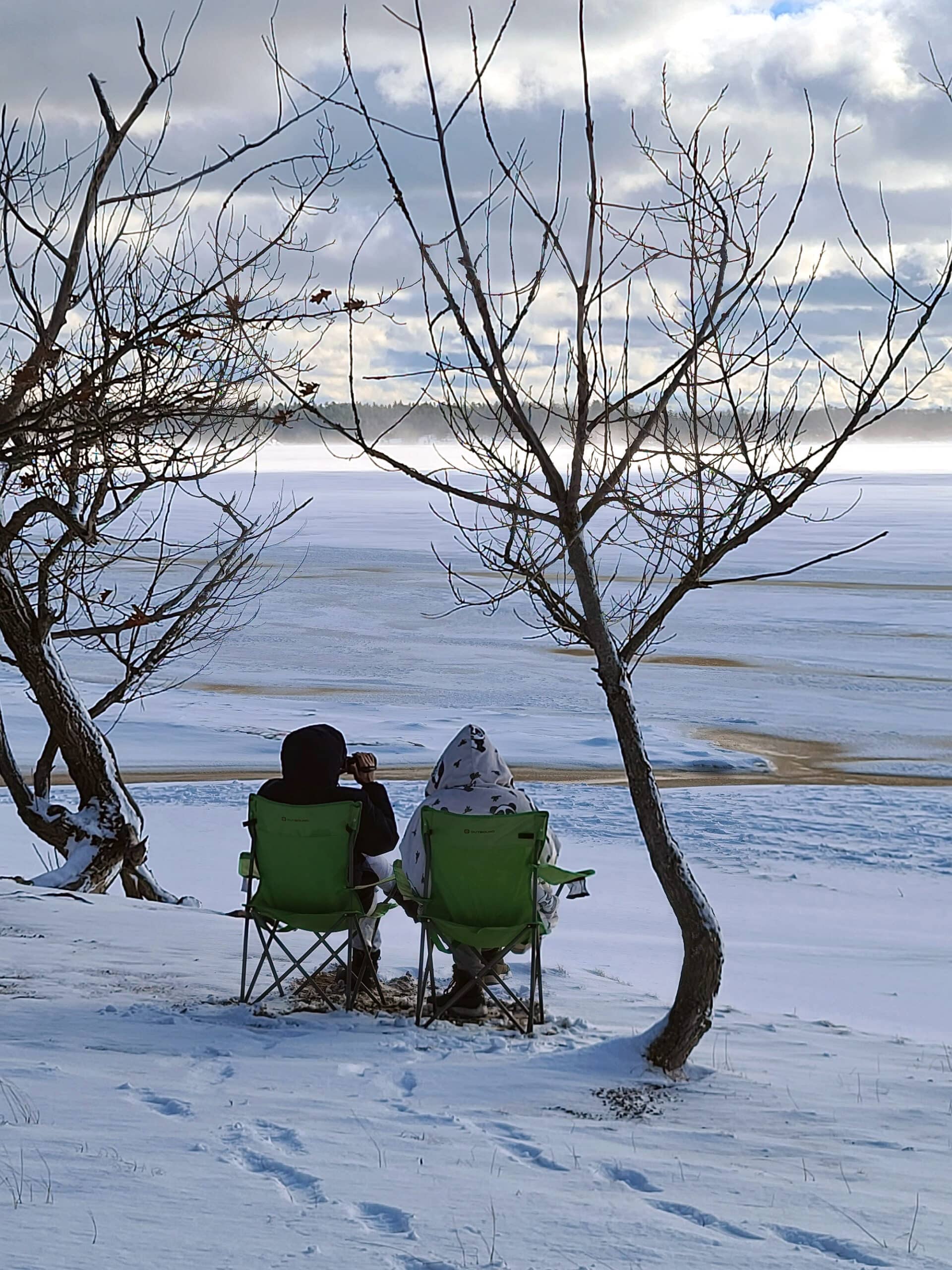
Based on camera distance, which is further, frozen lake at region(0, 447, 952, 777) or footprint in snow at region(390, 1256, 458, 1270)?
frozen lake at region(0, 447, 952, 777)

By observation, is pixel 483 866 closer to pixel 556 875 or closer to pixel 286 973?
pixel 556 875

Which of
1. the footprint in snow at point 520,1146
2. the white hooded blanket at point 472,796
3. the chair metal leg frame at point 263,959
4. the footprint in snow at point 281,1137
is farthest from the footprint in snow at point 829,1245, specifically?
the chair metal leg frame at point 263,959

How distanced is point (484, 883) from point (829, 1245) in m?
1.99

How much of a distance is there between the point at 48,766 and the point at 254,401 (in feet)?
10.6

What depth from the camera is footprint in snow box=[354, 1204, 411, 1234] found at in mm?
2805

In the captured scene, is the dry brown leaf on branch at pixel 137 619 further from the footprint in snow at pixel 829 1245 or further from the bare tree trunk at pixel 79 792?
the footprint in snow at pixel 829 1245

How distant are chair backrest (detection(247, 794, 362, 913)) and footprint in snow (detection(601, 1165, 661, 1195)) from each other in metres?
1.74

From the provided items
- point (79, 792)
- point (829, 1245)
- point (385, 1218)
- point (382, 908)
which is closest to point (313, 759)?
point (382, 908)

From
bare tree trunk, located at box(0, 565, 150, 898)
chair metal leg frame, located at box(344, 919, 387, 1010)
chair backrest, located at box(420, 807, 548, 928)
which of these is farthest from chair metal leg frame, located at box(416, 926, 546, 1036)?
bare tree trunk, located at box(0, 565, 150, 898)

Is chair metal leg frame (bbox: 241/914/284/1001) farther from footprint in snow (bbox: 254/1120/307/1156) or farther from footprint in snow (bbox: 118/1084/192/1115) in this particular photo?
footprint in snow (bbox: 254/1120/307/1156)

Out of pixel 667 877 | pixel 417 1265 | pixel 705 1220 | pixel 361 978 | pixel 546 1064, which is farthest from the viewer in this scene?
pixel 361 978

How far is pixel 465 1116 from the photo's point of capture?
371cm

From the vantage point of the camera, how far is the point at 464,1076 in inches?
161

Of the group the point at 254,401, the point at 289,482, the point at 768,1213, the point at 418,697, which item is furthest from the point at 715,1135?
the point at 289,482
